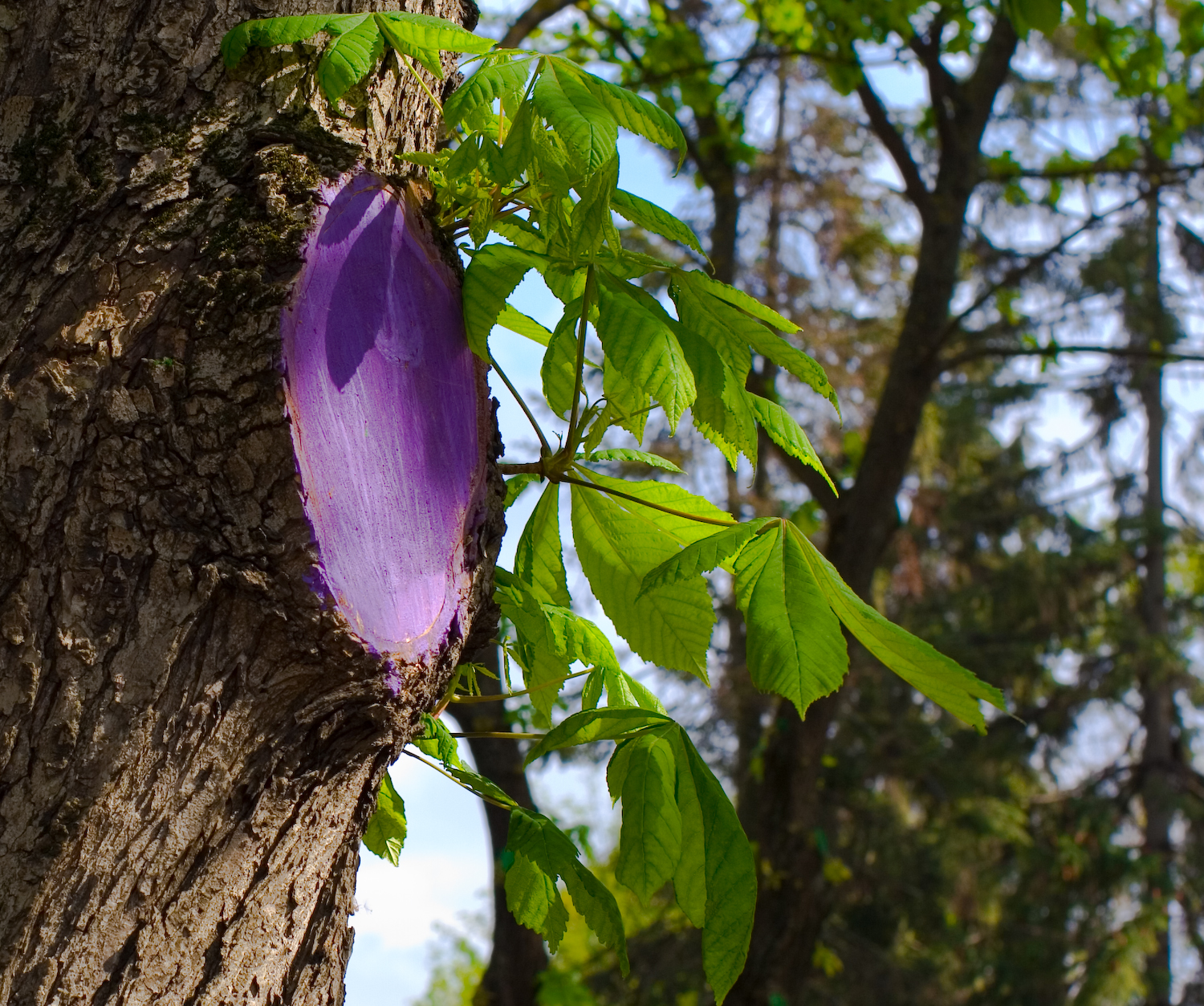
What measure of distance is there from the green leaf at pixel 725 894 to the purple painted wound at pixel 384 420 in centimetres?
27

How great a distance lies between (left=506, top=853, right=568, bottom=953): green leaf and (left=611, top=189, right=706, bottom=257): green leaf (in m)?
0.59

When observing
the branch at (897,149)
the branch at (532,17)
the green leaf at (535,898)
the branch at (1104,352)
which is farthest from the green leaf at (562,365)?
the branch at (897,149)

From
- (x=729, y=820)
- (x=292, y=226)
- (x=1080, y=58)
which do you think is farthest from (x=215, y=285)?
(x=1080, y=58)

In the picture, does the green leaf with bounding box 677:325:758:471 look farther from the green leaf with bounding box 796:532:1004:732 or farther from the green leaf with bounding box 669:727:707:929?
the green leaf with bounding box 669:727:707:929

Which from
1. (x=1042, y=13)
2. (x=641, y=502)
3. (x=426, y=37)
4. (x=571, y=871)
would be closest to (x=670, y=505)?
(x=641, y=502)

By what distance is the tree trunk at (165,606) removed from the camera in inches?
29.8

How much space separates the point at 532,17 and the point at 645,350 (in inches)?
159

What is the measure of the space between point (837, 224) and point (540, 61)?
32.1 feet

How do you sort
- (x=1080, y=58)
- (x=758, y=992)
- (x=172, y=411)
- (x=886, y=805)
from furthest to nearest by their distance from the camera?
(x=1080, y=58) → (x=886, y=805) → (x=758, y=992) → (x=172, y=411)

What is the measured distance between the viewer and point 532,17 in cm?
442

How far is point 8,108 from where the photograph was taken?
3.00 feet

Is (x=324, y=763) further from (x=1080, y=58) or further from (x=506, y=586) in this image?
(x=1080, y=58)

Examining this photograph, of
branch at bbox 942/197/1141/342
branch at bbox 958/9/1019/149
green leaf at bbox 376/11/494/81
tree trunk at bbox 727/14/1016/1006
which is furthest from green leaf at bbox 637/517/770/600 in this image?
branch at bbox 958/9/1019/149

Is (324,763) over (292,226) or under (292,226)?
under
